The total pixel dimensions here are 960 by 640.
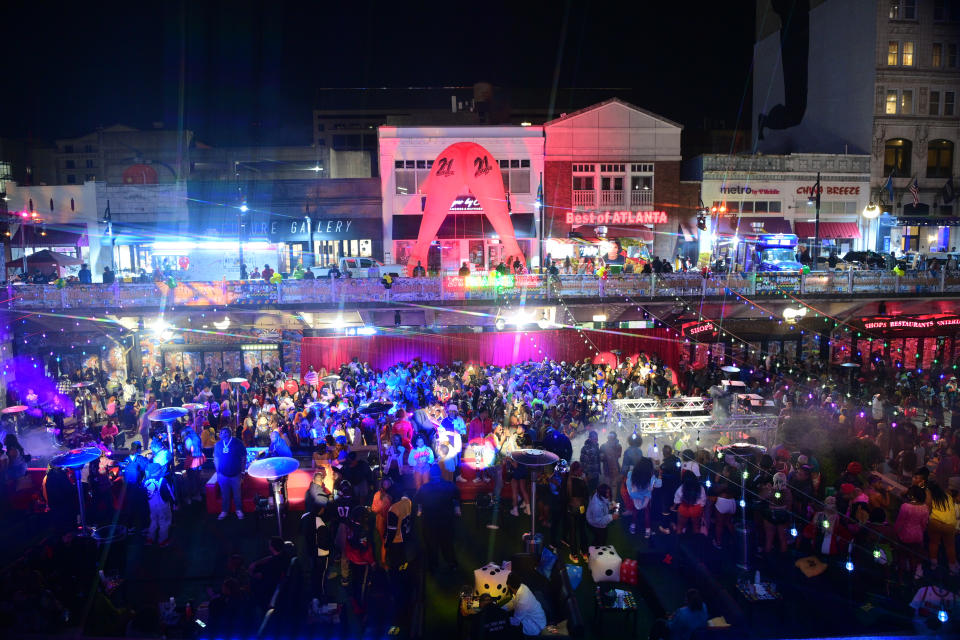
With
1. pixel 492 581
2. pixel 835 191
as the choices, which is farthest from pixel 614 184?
pixel 492 581

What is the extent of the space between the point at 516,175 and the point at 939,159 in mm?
21680

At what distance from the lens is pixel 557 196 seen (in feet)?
100

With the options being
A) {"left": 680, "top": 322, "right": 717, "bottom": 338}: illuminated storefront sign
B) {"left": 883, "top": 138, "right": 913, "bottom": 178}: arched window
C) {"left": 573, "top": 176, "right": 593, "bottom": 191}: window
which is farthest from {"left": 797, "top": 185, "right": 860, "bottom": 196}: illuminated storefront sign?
{"left": 680, "top": 322, "right": 717, "bottom": 338}: illuminated storefront sign

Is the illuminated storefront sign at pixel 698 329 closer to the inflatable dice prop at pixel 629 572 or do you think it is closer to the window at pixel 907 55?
the inflatable dice prop at pixel 629 572

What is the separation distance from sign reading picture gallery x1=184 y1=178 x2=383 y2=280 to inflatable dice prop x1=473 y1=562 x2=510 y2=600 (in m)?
22.7

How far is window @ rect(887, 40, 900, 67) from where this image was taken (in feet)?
102

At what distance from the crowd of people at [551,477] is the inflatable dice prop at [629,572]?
648 millimetres

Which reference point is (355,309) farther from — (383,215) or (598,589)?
(598,589)

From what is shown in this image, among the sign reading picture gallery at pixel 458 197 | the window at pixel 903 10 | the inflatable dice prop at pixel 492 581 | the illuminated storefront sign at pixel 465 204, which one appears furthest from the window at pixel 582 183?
the inflatable dice prop at pixel 492 581

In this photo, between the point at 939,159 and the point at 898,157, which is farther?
the point at 939,159

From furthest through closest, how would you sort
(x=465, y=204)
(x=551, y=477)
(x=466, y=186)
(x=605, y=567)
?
(x=465, y=204) → (x=466, y=186) → (x=551, y=477) → (x=605, y=567)

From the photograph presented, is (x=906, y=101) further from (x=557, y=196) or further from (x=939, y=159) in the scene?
(x=557, y=196)

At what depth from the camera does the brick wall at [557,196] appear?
99.5 feet

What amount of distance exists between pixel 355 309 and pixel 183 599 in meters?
11.9
